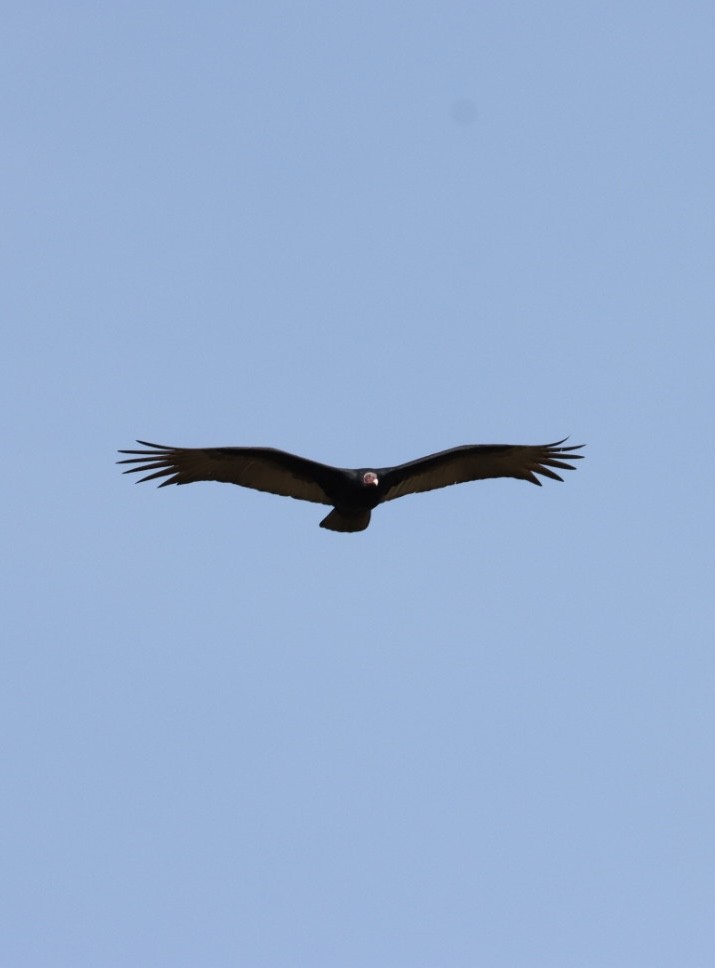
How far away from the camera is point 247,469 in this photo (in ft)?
93.4

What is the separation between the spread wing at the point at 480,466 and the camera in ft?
96.0

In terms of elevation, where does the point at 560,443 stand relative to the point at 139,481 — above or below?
above

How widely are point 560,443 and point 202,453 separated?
227 inches

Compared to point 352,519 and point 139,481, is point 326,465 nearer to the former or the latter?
point 352,519

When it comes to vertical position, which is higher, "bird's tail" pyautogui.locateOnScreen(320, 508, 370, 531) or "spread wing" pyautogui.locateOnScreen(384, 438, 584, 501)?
"spread wing" pyautogui.locateOnScreen(384, 438, 584, 501)

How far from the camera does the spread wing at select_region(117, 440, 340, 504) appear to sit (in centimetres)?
2756

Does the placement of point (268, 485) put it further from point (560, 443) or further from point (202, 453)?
point (560, 443)

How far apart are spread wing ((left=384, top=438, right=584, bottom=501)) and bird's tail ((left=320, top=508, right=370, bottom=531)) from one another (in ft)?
2.01

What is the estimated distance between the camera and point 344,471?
2827 centimetres

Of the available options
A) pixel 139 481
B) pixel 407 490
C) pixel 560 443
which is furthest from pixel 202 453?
pixel 560 443

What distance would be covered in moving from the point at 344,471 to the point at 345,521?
916 mm

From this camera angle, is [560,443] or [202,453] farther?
[560,443]

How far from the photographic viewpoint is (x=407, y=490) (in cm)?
2942

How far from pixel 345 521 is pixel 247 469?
1698mm
